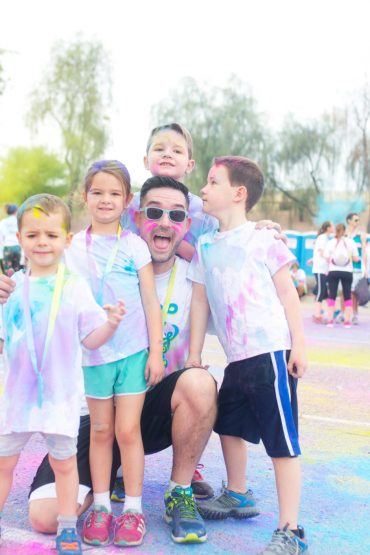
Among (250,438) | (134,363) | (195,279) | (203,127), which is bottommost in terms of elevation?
(250,438)

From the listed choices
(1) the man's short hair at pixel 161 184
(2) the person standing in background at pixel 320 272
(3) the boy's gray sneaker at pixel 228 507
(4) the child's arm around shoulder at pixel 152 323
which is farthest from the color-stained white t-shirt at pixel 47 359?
(2) the person standing in background at pixel 320 272

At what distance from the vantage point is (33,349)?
2865 mm

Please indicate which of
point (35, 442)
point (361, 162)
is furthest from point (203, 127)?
point (35, 442)

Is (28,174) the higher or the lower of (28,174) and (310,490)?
the higher

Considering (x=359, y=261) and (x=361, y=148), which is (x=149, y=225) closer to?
(x=359, y=261)

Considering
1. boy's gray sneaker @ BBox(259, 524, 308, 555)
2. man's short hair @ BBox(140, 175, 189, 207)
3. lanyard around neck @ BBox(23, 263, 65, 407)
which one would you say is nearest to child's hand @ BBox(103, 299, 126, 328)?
lanyard around neck @ BBox(23, 263, 65, 407)

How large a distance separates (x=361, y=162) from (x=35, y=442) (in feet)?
115

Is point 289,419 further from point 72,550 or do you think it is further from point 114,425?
point 72,550

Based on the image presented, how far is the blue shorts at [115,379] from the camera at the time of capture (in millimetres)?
3186

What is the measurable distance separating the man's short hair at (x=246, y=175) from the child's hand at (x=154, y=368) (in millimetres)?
915

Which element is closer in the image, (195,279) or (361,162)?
(195,279)

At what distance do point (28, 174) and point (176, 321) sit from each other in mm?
42743

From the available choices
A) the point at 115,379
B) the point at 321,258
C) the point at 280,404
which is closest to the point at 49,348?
the point at 115,379

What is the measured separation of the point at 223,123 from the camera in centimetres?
3719
